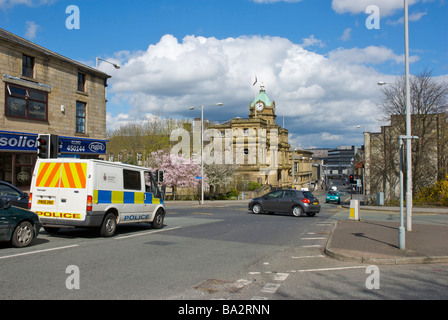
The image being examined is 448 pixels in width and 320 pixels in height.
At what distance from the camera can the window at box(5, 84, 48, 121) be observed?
2236cm

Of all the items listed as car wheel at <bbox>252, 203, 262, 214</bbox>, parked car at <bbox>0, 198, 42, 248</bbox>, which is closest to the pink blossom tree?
car wheel at <bbox>252, 203, 262, 214</bbox>

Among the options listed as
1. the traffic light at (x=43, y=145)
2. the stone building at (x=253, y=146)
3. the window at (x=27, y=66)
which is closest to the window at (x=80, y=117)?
the window at (x=27, y=66)

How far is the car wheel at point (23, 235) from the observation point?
30.2ft

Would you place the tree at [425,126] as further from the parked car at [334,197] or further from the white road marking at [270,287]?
the white road marking at [270,287]

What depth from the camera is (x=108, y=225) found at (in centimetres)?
1169

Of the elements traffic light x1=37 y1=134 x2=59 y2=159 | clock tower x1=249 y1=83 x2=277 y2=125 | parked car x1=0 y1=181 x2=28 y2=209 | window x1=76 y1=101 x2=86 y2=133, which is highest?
clock tower x1=249 y1=83 x2=277 y2=125

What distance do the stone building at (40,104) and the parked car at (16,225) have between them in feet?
47.5

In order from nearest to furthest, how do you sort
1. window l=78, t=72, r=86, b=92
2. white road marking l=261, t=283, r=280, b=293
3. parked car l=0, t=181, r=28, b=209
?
white road marking l=261, t=283, r=280, b=293, parked car l=0, t=181, r=28, b=209, window l=78, t=72, r=86, b=92

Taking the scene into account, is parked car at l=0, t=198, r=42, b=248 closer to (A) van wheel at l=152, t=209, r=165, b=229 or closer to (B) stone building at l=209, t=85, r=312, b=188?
(A) van wheel at l=152, t=209, r=165, b=229

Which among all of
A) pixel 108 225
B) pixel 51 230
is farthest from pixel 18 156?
pixel 108 225

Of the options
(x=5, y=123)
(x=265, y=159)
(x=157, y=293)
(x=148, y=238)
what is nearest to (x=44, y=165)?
(x=148, y=238)

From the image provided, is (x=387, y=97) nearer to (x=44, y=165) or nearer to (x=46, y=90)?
(x=46, y=90)

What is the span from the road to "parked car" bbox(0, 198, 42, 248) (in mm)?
296

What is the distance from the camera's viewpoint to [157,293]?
5.91 meters
